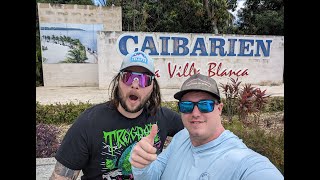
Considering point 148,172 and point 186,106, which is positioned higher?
point 186,106

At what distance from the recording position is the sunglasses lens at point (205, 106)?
1.87 meters

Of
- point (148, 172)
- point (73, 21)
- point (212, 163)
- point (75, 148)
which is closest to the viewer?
point (212, 163)

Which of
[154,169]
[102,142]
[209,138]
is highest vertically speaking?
[209,138]

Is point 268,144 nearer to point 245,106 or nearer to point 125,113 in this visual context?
point 245,106

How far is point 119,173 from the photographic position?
2.40 m

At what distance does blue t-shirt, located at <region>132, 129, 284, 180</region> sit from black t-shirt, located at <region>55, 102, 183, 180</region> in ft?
1.25

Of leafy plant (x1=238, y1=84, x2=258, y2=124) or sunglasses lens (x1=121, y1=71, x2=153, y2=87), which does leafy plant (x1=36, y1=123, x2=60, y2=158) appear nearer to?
sunglasses lens (x1=121, y1=71, x2=153, y2=87)

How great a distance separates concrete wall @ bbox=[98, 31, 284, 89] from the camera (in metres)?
12.2

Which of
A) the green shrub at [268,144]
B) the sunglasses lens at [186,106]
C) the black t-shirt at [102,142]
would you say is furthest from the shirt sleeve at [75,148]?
the green shrub at [268,144]

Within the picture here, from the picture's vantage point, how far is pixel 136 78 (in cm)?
240

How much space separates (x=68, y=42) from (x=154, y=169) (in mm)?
14098

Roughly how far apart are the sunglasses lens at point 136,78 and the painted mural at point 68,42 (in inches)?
520

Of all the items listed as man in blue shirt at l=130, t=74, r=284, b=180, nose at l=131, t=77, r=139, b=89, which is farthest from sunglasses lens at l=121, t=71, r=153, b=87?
man in blue shirt at l=130, t=74, r=284, b=180

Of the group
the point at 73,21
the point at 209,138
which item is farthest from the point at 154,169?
the point at 73,21
